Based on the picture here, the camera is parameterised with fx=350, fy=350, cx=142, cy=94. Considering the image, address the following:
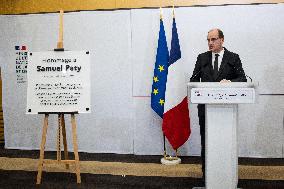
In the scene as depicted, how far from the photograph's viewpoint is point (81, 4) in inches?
209

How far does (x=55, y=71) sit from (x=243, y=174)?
250cm

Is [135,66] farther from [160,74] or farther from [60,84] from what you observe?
[60,84]

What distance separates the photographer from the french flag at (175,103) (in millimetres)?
4547

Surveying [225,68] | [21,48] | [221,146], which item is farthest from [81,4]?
[221,146]

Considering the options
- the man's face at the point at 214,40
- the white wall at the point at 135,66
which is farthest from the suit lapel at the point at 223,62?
the white wall at the point at 135,66

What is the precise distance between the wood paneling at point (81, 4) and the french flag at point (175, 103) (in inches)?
22.4

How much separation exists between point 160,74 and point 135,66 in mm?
590

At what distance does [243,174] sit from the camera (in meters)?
4.14

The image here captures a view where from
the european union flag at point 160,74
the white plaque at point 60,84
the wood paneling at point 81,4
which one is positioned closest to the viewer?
the white plaque at point 60,84

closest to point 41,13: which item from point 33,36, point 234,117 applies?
point 33,36

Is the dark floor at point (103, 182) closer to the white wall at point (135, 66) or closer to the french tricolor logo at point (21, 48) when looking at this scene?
the white wall at point (135, 66)

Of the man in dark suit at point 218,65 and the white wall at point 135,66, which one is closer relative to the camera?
the man in dark suit at point 218,65

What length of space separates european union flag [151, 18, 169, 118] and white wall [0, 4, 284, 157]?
0.36m

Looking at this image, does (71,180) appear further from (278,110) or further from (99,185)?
(278,110)
